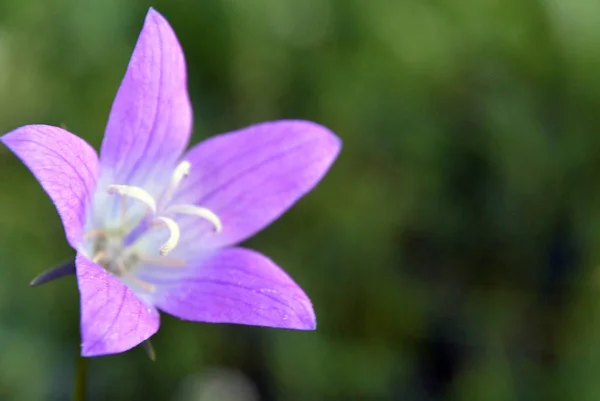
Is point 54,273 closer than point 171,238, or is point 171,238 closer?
point 54,273

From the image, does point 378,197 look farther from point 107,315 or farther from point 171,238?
point 107,315

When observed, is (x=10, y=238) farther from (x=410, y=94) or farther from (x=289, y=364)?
(x=410, y=94)

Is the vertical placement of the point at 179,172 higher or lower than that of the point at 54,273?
higher

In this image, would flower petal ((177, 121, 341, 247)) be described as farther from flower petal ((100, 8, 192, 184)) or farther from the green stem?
the green stem

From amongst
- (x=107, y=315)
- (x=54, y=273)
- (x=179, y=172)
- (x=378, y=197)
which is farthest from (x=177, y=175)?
(x=378, y=197)

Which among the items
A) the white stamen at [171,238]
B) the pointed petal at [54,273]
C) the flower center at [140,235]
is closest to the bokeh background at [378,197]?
the flower center at [140,235]

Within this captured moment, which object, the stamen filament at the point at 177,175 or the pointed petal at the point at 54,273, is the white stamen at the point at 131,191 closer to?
the stamen filament at the point at 177,175

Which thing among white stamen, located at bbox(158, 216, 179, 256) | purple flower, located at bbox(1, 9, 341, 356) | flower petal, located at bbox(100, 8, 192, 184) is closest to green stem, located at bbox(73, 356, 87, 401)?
purple flower, located at bbox(1, 9, 341, 356)

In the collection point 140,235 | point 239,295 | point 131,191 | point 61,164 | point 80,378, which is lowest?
point 80,378
